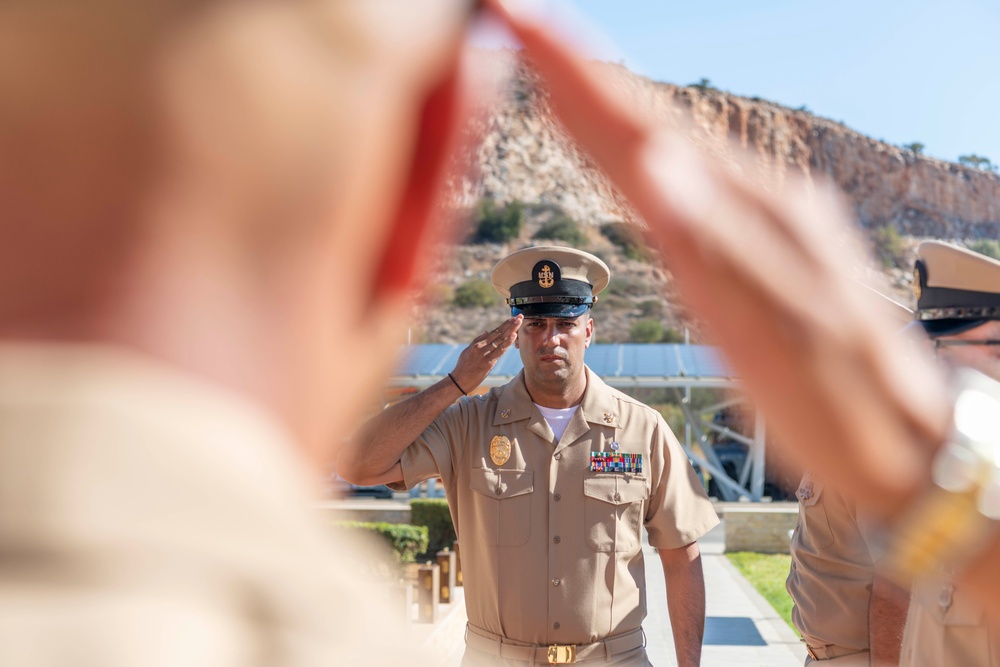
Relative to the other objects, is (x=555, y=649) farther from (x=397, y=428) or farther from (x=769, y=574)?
(x=769, y=574)

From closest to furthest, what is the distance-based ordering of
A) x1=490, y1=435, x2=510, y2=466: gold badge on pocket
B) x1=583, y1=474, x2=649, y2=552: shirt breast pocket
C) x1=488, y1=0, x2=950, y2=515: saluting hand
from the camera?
x1=488, y1=0, x2=950, y2=515: saluting hand, x1=583, y1=474, x2=649, y2=552: shirt breast pocket, x1=490, y1=435, x2=510, y2=466: gold badge on pocket

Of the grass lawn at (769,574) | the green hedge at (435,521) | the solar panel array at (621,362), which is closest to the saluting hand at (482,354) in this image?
the grass lawn at (769,574)

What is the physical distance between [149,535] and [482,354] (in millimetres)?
3411

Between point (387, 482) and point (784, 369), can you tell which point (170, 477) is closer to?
point (784, 369)

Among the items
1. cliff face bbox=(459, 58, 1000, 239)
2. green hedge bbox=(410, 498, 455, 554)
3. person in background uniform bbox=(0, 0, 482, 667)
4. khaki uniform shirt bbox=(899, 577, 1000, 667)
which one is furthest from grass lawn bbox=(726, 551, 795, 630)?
cliff face bbox=(459, 58, 1000, 239)

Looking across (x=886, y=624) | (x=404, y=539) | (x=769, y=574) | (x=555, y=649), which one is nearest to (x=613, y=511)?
(x=555, y=649)

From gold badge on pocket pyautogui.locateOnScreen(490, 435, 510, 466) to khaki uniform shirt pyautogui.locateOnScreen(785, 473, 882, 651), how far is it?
1089 millimetres

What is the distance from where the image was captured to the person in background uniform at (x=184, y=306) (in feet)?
1.12

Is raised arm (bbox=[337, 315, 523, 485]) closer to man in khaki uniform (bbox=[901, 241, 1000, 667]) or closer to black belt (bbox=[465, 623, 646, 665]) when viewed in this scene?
black belt (bbox=[465, 623, 646, 665])

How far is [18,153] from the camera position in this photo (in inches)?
15.5

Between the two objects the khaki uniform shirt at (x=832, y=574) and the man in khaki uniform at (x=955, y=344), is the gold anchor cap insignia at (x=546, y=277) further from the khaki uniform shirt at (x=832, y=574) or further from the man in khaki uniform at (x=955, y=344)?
the man in khaki uniform at (x=955, y=344)

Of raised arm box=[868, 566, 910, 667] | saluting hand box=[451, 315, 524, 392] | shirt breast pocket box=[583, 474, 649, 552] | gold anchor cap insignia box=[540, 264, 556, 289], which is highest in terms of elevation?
gold anchor cap insignia box=[540, 264, 556, 289]

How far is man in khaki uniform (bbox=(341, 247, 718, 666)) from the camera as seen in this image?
3.38 meters

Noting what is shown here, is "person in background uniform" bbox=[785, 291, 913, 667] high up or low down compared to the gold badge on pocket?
down
